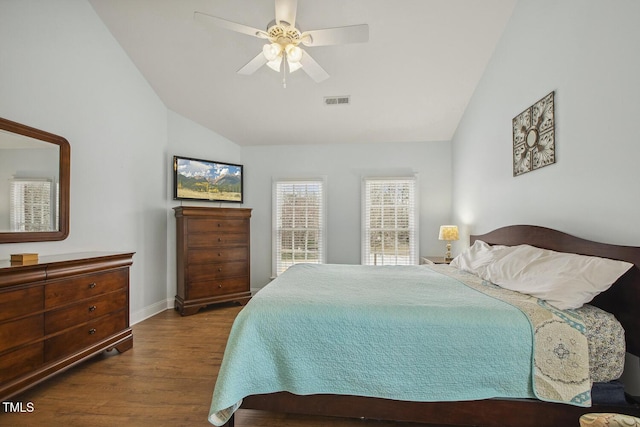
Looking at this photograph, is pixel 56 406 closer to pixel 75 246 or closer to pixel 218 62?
pixel 75 246

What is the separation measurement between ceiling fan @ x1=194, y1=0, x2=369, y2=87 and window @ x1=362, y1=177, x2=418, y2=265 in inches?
103

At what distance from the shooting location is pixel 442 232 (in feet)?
12.9

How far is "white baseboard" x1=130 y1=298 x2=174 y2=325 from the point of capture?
11.5 ft

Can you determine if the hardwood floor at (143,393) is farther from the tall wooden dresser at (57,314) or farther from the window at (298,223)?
the window at (298,223)

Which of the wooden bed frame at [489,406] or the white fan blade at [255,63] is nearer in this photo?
the wooden bed frame at [489,406]

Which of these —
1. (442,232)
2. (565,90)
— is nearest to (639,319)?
(565,90)

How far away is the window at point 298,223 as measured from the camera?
191 inches

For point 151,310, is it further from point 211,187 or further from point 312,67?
point 312,67

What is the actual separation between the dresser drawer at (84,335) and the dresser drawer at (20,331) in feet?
0.41

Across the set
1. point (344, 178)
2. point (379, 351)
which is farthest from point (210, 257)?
point (379, 351)

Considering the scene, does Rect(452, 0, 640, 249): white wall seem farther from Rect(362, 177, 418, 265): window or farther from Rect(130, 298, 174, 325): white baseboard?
Rect(130, 298, 174, 325): white baseboard

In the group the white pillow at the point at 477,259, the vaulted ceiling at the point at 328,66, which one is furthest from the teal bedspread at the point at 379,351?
the vaulted ceiling at the point at 328,66

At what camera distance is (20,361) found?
6.24 feet

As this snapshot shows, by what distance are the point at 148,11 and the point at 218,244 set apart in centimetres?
278
